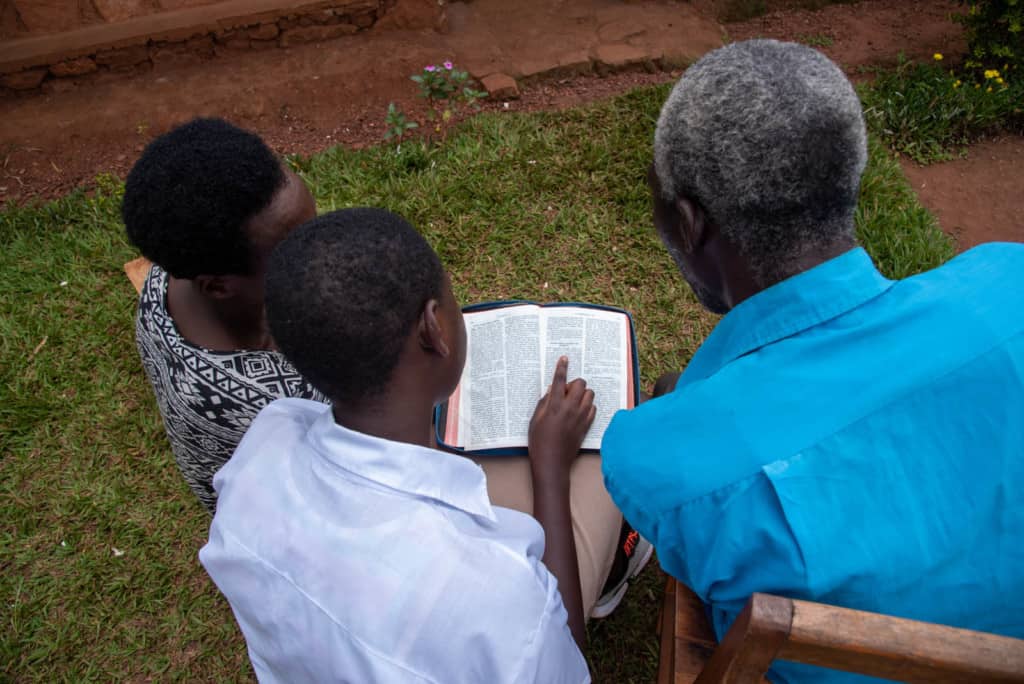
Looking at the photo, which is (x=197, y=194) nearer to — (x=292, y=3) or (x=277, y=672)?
(x=277, y=672)

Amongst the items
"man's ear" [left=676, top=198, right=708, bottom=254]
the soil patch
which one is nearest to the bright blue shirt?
"man's ear" [left=676, top=198, right=708, bottom=254]

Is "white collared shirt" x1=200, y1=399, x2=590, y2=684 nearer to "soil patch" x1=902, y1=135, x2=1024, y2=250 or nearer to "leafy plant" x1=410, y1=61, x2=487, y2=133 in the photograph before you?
"leafy plant" x1=410, y1=61, x2=487, y2=133

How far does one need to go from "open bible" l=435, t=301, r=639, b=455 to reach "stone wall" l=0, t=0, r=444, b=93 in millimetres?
2787

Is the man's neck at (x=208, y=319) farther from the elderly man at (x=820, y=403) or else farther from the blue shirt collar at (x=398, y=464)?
the elderly man at (x=820, y=403)

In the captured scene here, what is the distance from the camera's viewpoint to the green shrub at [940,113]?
3.30 meters

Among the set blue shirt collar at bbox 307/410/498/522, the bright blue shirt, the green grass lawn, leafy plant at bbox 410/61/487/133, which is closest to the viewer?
the bright blue shirt

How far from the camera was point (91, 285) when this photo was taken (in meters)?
3.03

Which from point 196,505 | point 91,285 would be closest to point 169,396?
point 196,505

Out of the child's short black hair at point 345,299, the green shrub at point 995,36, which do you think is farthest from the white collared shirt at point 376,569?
the green shrub at point 995,36

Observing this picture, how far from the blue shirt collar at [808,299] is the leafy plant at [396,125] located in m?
2.58

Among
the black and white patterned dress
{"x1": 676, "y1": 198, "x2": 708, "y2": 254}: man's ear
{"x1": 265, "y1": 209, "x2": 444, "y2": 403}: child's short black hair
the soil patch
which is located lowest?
the soil patch

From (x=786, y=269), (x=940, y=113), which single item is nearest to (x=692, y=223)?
(x=786, y=269)

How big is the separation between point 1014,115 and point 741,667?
363 centimetres

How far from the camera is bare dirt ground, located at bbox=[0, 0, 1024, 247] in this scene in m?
3.52
